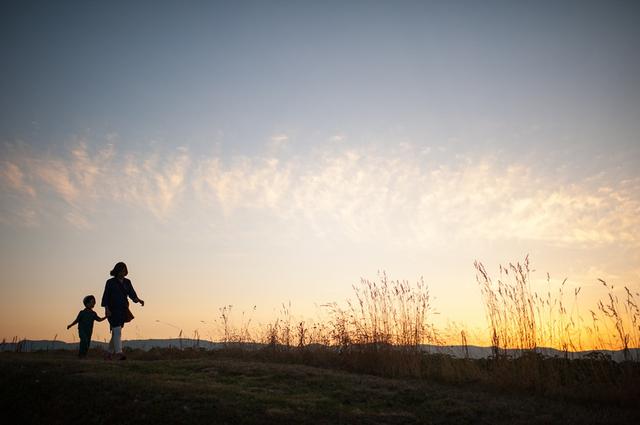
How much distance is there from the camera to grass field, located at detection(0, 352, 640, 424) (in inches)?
191

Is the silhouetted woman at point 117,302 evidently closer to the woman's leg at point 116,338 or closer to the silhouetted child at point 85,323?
the woman's leg at point 116,338

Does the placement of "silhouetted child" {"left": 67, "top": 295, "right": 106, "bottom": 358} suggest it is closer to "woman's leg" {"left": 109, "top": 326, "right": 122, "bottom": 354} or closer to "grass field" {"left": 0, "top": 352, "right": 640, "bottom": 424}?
"woman's leg" {"left": 109, "top": 326, "right": 122, "bottom": 354}

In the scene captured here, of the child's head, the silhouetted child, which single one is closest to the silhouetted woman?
the silhouetted child

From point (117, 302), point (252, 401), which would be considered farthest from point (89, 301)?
point (252, 401)

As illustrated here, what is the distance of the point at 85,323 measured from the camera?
10.8 m

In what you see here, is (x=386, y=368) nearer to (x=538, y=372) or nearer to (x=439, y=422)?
(x=538, y=372)

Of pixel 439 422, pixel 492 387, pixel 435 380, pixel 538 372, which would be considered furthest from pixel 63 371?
pixel 538 372

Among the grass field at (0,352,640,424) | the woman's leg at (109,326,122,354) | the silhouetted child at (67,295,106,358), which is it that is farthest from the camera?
the silhouetted child at (67,295,106,358)

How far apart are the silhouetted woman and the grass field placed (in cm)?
241

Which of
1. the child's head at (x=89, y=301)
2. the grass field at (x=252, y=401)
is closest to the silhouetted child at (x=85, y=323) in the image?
the child's head at (x=89, y=301)

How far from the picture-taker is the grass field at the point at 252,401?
4844mm

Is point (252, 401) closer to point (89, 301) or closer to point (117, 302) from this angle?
point (117, 302)

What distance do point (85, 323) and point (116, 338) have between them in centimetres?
159

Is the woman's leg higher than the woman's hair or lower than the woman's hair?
lower
